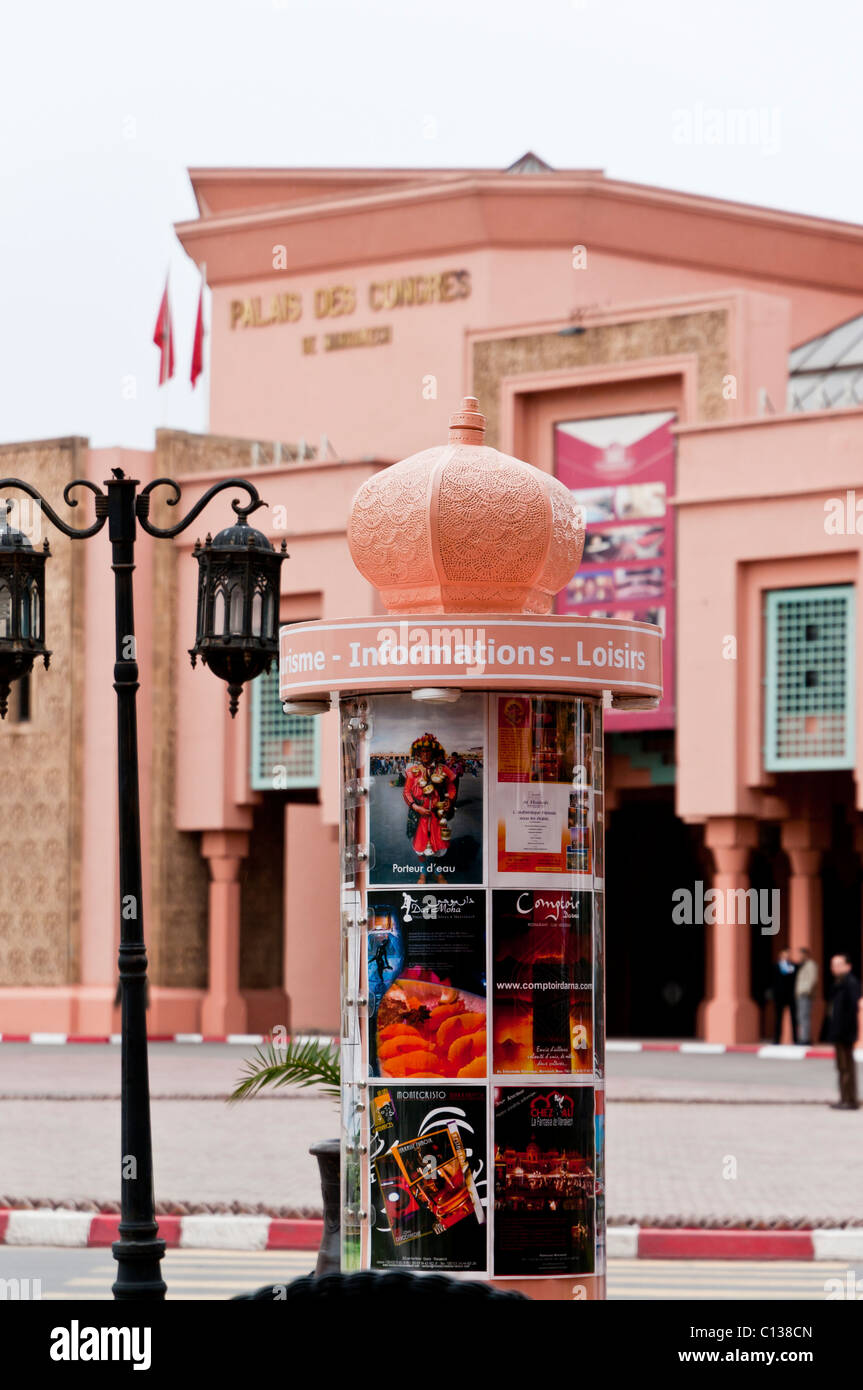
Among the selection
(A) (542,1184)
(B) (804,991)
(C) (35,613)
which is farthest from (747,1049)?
(A) (542,1184)

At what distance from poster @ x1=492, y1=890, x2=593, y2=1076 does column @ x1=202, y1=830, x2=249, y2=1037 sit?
29669mm

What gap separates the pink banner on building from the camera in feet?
113

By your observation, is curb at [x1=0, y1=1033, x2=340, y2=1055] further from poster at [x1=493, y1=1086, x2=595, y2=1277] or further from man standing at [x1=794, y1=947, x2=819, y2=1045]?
poster at [x1=493, y1=1086, x2=595, y2=1277]

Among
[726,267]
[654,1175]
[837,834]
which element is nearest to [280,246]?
[726,267]

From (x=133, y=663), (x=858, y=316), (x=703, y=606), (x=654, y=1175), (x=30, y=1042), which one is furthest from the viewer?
(x=858, y=316)

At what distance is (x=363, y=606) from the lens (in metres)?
35.5

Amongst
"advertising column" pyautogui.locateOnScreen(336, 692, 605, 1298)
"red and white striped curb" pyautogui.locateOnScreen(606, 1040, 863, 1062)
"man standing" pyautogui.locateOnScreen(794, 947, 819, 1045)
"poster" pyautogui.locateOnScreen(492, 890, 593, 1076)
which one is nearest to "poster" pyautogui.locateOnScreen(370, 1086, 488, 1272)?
"advertising column" pyautogui.locateOnScreen(336, 692, 605, 1298)

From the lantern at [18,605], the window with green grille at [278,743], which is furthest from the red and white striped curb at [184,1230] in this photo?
the window with green grille at [278,743]

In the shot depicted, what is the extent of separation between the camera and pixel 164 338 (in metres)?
39.1

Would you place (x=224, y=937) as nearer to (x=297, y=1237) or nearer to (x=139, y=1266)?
(x=297, y=1237)

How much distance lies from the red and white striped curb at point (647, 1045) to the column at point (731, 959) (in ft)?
0.87
